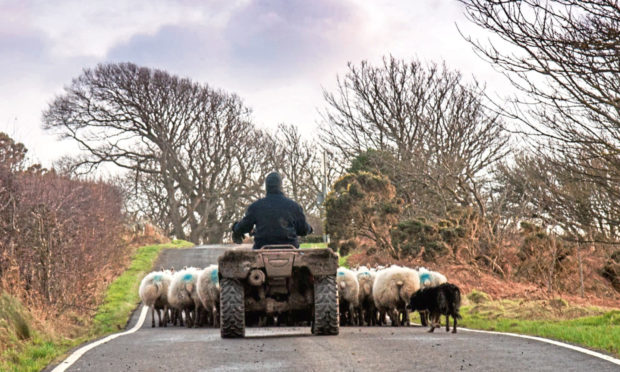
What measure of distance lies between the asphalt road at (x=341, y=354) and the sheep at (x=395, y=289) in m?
3.71

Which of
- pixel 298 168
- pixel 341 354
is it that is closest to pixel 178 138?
pixel 298 168

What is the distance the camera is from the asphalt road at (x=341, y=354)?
7848mm

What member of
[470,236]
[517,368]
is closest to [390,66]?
[470,236]

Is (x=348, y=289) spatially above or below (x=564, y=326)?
above

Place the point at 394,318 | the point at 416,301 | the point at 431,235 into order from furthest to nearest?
the point at 431,235
the point at 394,318
the point at 416,301

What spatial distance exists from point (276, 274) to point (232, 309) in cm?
83

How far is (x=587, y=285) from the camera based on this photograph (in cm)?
2314

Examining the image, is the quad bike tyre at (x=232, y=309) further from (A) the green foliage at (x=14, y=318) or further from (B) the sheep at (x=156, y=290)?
(B) the sheep at (x=156, y=290)

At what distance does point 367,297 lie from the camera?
645 inches

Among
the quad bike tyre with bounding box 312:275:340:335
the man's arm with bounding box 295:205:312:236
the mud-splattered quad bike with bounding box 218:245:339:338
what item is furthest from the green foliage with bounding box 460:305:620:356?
the man's arm with bounding box 295:205:312:236

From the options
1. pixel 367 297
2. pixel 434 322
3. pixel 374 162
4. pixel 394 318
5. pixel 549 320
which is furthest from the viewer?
pixel 374 162

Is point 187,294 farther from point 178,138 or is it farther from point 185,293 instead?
point 178,138

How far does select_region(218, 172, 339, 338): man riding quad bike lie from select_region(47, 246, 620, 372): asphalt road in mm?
442

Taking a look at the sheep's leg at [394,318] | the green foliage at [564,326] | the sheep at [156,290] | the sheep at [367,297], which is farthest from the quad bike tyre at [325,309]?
the sheep at [156,290]
